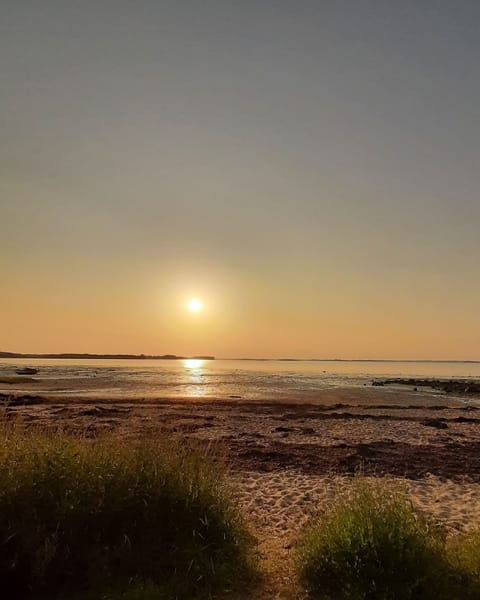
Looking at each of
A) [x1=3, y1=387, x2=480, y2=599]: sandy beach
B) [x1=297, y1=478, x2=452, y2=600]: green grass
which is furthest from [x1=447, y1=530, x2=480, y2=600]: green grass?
[x1=3, y1=387, x2=480, y2=599]: sandy beach

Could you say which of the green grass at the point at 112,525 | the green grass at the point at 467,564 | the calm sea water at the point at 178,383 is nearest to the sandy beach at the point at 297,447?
the green grass at the point at 112,525

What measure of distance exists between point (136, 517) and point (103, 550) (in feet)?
2.32

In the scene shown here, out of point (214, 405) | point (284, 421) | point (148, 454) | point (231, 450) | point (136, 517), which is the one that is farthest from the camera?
point (214, 405)

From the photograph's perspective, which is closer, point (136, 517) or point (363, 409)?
point (136, 517)

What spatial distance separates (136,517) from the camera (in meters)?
8.02

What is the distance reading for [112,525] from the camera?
25.8 feet

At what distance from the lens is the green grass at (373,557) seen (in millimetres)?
6645

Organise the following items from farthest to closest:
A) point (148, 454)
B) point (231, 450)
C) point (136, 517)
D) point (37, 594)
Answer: point (231, 450) < point (148, 454) < point (136, 517) < point (37, 594)

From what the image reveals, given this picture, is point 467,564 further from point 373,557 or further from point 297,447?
point 297,447

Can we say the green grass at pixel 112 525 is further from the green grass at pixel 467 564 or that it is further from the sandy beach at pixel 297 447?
the green grass at pixel 467 564

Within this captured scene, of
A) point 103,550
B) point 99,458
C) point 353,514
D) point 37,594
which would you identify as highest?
point 99,458

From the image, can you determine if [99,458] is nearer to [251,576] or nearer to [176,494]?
[176,494]

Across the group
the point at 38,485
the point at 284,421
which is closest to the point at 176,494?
the point at 38,485

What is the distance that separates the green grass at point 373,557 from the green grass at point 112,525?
1.22 m
